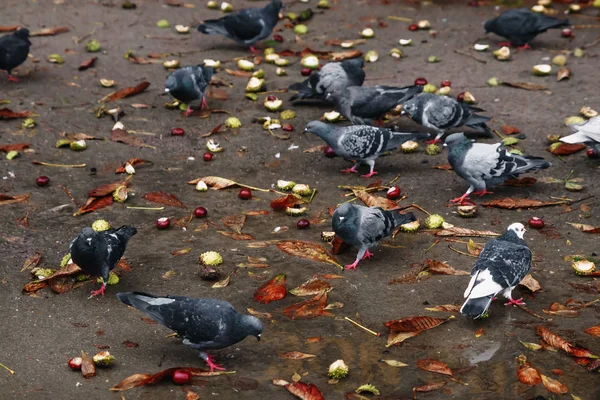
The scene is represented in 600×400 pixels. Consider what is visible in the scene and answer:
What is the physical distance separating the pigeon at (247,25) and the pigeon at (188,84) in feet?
6.56

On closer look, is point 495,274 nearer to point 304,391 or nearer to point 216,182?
point 304,391

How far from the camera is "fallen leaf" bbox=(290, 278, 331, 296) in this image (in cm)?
695

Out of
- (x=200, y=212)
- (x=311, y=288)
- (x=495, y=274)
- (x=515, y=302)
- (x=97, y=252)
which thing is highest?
(x=495, y=274)

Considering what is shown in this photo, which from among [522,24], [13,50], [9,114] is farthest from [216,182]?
[522,24]

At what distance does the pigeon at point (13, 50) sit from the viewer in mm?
11250

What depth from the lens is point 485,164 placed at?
8.49 meters

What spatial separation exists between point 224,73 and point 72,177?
3.66 metres

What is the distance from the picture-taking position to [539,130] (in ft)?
33.5

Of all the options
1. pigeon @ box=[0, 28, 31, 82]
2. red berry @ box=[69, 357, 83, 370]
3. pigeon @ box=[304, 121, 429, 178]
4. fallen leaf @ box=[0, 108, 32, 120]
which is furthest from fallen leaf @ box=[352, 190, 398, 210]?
pigeon @ box=[0, 28, 31, 82]

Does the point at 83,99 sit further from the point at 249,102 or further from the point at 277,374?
the point at 277,374

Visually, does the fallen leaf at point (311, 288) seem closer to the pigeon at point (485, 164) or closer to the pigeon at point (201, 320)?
the pigeon at point (201, 320)

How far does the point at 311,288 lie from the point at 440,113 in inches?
141

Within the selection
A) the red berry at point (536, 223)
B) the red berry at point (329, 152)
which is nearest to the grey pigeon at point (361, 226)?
the red berry at point (536, 223)

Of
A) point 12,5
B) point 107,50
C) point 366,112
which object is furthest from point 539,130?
point 12,5
